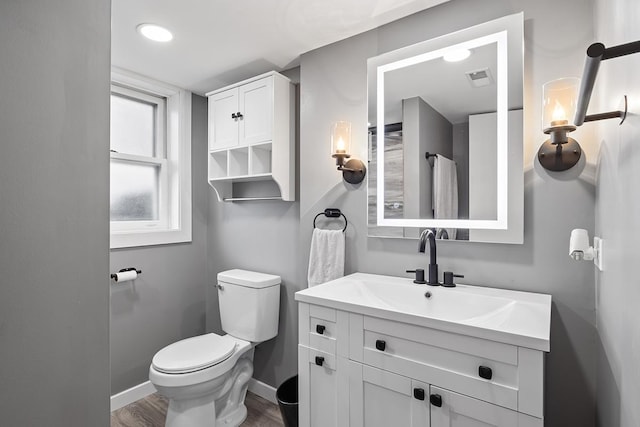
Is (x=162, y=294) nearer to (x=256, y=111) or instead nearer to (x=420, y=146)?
(x=256, y=111)

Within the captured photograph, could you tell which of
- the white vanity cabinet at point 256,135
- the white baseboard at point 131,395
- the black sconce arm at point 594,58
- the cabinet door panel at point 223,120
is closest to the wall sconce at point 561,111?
the black sconce arm at point 594,58

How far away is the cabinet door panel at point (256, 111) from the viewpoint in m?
2.19

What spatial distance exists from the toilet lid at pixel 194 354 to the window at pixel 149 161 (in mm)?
862

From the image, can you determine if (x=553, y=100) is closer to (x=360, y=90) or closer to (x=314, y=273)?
(x=360, y=90)

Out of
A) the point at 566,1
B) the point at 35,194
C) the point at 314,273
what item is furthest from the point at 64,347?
the point at 566,1

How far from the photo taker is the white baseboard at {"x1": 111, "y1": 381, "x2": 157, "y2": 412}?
2.30m

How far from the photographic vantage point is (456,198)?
1.61 metres

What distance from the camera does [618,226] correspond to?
876 mm

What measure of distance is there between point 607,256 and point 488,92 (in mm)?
857

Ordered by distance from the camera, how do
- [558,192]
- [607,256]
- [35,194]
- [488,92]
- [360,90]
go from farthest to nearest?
[360,90] → [488,92] → [558,192] → [607,256] → [35,194]

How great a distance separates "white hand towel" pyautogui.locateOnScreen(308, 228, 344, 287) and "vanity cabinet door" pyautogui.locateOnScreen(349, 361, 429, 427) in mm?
655

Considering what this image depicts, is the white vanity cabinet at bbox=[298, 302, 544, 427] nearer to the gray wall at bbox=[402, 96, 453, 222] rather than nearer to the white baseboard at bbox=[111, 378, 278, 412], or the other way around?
the gray wall at bbox=[402, 96, 453, 222]

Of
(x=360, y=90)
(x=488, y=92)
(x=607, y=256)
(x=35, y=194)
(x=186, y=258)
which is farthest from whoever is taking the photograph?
(x=186, y=258)

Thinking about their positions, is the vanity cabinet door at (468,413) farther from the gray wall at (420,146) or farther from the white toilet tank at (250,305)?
the white toilet tank at (250,305)
